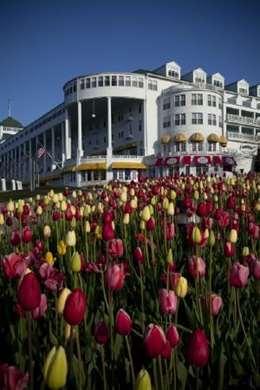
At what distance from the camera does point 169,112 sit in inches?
2793

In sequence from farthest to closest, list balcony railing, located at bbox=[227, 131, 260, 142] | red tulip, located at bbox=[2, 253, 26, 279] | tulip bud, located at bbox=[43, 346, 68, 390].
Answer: balcony railing, located at bbox=[227, 131, 260, 142], red tulip, located at bbox=[2, 253, 26, 279], tulip bud, located at bbox=[43, 346, 68, 390]

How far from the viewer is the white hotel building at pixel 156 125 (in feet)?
218

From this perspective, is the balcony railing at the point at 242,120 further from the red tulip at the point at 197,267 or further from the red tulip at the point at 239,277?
the red tulip at the point at 239,277

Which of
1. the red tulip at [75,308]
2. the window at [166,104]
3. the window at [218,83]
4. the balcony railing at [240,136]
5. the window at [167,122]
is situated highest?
the window at [218,83]

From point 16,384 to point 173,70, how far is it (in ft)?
264

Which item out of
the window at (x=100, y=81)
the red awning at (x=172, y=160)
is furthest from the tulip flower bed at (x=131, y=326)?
the window at (x=100, y=81)

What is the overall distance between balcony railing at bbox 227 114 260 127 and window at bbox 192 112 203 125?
30.3ft

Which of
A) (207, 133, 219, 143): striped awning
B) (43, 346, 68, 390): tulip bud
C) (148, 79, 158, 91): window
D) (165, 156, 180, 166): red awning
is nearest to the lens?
(43, 346, 68, 390): tulip bud

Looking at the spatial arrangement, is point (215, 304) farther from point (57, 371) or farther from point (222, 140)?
point (222, 140)

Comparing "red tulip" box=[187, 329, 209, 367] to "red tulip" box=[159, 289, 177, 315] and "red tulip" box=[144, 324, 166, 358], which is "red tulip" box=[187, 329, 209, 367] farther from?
"red tulip" box=[159, 289, 177, 315]

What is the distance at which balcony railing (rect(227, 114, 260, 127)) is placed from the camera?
3041 inches

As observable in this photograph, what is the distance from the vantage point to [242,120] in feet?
259

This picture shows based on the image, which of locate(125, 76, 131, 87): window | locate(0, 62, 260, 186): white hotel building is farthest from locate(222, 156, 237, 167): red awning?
locate(125, 76, 131, 87): window

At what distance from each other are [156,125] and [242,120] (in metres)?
17.6
